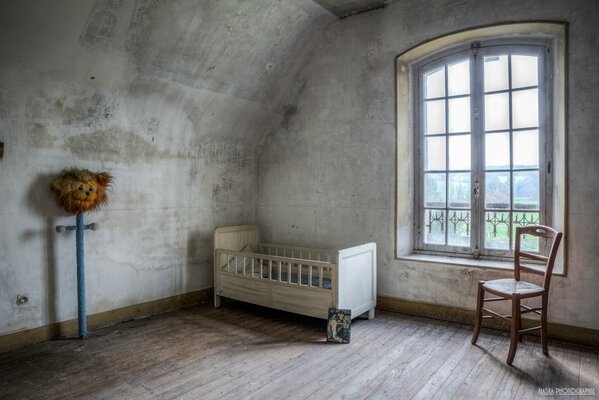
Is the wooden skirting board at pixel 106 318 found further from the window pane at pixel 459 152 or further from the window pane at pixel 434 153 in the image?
the window pane at pixel 459 152

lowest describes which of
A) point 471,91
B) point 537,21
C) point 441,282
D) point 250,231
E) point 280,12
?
point 441,282

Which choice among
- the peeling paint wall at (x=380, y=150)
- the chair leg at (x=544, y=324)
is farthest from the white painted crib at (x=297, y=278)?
the chair leg at (x=544, y=324)

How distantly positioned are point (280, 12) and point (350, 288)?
2.77m

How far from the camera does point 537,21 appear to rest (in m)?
3.34

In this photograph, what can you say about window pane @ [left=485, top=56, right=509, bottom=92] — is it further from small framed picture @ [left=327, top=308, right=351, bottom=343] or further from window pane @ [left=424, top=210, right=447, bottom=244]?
small framed picture @ [left=327, top=308, right=351, bottom=343]

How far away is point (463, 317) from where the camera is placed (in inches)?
Answer: 146

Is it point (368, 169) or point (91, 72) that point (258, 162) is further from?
point (91, 72)

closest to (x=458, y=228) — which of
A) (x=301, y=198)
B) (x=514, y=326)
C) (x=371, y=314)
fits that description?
(x=371, y=314)

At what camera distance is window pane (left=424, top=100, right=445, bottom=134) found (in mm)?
4125

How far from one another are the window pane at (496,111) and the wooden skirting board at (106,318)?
138 inches

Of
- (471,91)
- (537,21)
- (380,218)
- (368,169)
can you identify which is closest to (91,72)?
(368,169)

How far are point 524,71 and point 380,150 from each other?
1.49 meters

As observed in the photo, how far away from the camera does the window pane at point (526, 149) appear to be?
364 centimetres

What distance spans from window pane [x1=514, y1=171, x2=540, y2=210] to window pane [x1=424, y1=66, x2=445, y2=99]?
1.13 m
